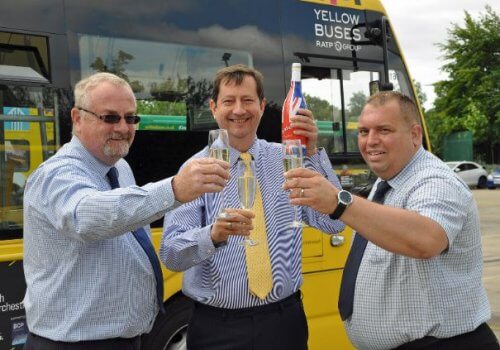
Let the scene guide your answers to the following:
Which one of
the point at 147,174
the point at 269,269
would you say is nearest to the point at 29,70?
the point at 147,174

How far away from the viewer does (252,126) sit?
3.06m

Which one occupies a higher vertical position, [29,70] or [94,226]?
[29,70]

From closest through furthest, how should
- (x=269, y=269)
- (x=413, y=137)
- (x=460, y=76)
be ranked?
(x=413, y=137)
(x=269, y=269)
(x=460, y=76)

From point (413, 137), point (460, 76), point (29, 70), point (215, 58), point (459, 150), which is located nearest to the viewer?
point (413, 137)

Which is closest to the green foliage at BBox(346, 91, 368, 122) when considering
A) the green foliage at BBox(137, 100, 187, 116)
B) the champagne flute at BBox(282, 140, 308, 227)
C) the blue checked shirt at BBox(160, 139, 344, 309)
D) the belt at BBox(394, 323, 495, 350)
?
the green foliage at BBox(137, 100, 187, 116)

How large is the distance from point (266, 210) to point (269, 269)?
0.94 feet

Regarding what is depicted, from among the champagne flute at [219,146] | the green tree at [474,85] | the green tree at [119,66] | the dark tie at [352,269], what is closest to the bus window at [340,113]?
the green tree at [119,66]

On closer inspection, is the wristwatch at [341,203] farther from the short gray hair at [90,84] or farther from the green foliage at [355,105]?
the green foliage at [355,105]

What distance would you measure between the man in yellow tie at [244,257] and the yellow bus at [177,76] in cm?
148

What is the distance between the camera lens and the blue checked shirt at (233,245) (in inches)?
112

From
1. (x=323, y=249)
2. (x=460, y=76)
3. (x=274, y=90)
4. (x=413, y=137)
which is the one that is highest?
(x=460, y=76)

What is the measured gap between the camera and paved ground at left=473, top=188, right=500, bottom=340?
849 centimetres

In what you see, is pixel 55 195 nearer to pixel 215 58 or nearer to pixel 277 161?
pixel 277 161

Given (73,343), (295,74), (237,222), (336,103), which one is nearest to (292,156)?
(237,222)
